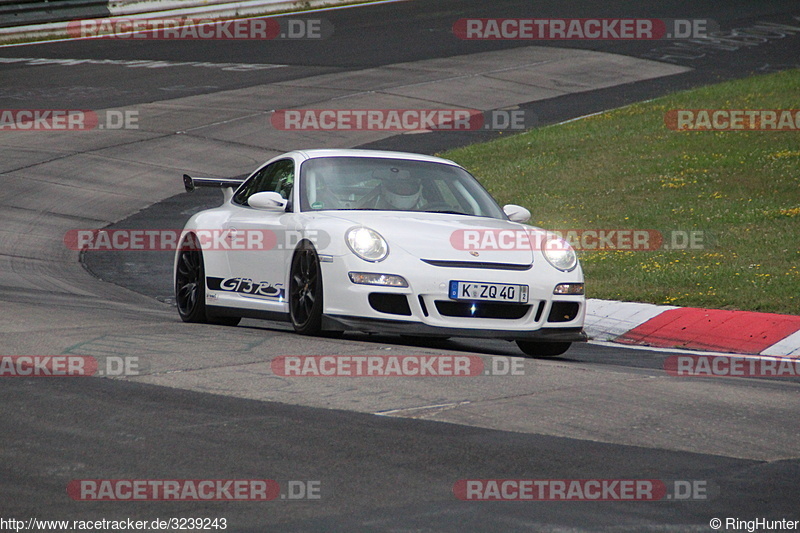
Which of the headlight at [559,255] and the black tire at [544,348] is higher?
the headlight at [559,255]

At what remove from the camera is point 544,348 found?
866 centimetres

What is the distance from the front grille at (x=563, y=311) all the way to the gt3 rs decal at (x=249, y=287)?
1881 millimetres

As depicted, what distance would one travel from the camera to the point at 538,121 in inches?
928

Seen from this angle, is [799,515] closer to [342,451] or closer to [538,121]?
[342,451]

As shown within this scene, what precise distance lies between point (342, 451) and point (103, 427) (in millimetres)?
1102

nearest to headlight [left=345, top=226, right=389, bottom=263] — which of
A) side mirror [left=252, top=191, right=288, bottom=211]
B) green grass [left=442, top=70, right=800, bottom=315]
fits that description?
side mirror [left=252, top=191, right=288, bottom=211]

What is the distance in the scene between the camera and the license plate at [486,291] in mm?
7762

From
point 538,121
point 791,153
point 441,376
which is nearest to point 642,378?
point 441,376
